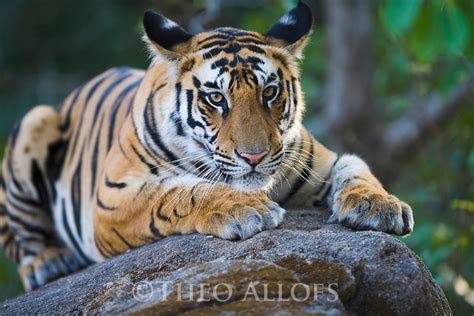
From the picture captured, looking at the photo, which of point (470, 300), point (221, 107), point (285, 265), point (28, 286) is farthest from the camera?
point (470, 300)

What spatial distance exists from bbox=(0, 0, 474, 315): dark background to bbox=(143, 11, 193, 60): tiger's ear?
8.10 feet

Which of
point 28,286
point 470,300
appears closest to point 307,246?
point 28,286

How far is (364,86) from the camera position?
12.4 meters

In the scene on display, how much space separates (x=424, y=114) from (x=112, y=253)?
263 inches

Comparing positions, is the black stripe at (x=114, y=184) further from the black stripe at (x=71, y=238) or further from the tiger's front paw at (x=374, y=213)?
the tiger's front paw at (x=374, y=213)

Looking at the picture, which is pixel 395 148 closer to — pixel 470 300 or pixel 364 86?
pixel 364 86

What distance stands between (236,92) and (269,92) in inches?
8.6

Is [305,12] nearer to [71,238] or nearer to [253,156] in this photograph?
[253,156]

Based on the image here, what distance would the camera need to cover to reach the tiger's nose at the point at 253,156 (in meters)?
5.09

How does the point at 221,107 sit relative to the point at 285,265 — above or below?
above

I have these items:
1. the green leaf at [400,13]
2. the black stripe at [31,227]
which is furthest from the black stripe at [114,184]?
the green leaf at [400,13]

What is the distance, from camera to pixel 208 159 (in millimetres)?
5445

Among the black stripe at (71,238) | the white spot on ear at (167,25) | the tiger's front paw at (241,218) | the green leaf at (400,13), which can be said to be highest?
the white spot on ear at (167,25)

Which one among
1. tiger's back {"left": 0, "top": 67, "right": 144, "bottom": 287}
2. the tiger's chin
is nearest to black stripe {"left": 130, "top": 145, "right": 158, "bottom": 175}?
the tiger's chin
